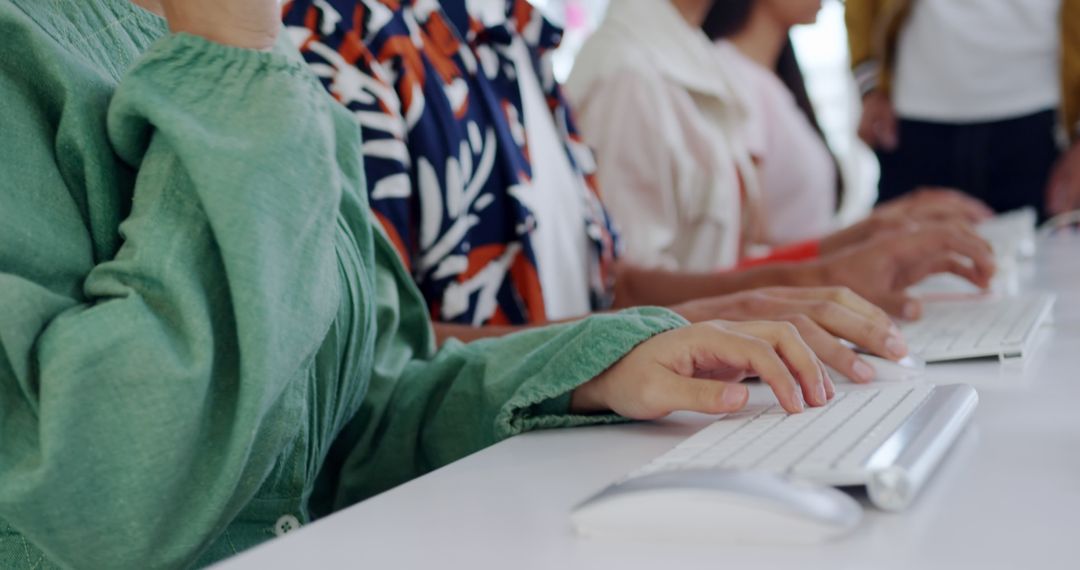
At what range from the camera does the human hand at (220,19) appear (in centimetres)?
64

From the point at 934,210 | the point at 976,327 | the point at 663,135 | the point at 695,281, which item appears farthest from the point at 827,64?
the point at 976,327

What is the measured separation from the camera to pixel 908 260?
129 centimetres

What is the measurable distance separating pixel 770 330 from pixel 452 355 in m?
0.25

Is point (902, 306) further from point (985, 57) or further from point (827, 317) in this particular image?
point (985, 57)

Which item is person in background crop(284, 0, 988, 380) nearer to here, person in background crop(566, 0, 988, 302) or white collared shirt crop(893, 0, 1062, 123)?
person in background crop(566, 0, 988, 302)

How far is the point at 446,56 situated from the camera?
1.24m

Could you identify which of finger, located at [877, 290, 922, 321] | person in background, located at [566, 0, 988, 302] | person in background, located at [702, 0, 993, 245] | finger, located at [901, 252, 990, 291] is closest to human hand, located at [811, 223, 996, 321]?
finger, located at [901, 252, 990, 291]

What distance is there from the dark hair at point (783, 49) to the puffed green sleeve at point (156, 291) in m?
1.91

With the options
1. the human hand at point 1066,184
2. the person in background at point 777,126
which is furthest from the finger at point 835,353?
the human hand at point 1066,184

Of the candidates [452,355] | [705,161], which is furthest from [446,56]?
[705,161]

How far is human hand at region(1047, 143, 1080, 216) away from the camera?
244 cm

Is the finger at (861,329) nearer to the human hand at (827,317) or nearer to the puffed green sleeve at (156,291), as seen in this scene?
the human hand at (827,317)

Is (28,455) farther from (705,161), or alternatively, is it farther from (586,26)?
(586,26)

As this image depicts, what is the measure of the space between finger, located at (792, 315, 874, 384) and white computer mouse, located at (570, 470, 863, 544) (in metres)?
0.33
